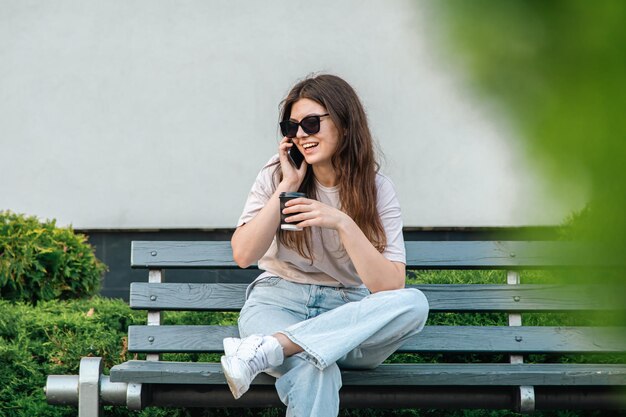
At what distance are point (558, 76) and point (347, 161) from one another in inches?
101

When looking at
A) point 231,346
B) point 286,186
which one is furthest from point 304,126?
point 231,346

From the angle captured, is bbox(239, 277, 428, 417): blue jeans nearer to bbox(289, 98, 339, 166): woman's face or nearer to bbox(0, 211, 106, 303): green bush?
bbox(289, 98, 339, 166): woman's face

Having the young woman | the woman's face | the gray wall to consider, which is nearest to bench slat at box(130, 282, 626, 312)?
the young woman

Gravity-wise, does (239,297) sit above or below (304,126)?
below

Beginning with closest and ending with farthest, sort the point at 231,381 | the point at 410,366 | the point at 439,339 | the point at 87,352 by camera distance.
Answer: the point at 231,381
the point at 410,366
the point at 439,339
the point at 87,352

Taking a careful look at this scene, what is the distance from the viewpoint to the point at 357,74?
7.57 m

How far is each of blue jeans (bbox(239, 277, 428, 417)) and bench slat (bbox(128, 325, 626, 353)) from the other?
0.92ft

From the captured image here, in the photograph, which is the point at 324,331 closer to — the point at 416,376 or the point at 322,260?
the point at 416,376

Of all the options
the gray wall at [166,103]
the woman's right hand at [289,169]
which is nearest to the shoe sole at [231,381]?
the woman's right hand at [289,169]

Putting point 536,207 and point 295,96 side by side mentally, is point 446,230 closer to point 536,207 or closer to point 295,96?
point 295,96

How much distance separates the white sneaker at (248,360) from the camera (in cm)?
244

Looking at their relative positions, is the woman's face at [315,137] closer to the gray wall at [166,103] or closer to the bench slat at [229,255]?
the bench slat at [229,255]

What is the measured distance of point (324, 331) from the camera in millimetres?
2574

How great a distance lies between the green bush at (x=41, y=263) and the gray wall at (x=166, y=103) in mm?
1931
